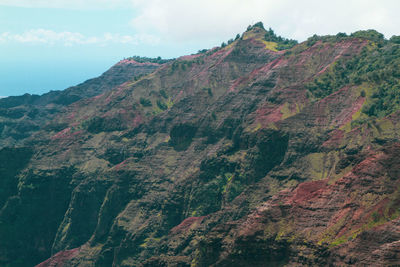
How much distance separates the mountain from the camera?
37.4 meters

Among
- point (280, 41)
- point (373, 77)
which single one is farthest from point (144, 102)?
point (373, 77)

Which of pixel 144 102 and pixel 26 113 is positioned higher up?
pixel 26 113

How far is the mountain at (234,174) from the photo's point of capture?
3741cm

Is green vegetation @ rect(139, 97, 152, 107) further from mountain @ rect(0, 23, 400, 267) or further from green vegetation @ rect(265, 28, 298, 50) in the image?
green vegetation @ rect(265, 28, 298, 50)

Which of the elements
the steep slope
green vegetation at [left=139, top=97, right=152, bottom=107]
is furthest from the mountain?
the steep slope

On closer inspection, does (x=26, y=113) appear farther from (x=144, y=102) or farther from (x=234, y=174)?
(x=234, y=174)

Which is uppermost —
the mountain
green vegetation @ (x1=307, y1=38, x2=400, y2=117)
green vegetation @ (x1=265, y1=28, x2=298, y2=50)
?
green vegetation @ (x1=265, y1=28, x2=298, y2=50)

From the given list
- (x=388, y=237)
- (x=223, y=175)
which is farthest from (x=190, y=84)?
(x=388, y=237)

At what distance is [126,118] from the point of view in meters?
125

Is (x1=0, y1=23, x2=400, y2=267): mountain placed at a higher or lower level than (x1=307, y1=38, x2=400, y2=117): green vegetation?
lower

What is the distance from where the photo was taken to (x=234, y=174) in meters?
77.8

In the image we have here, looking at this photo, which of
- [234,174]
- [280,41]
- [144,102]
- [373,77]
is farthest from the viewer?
[280,41]

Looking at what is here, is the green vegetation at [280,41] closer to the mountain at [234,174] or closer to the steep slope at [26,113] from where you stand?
the mountain at [234,174]

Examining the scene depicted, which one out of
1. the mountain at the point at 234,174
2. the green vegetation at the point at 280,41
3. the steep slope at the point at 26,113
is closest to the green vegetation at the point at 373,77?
the mountain at the point at 234,174
